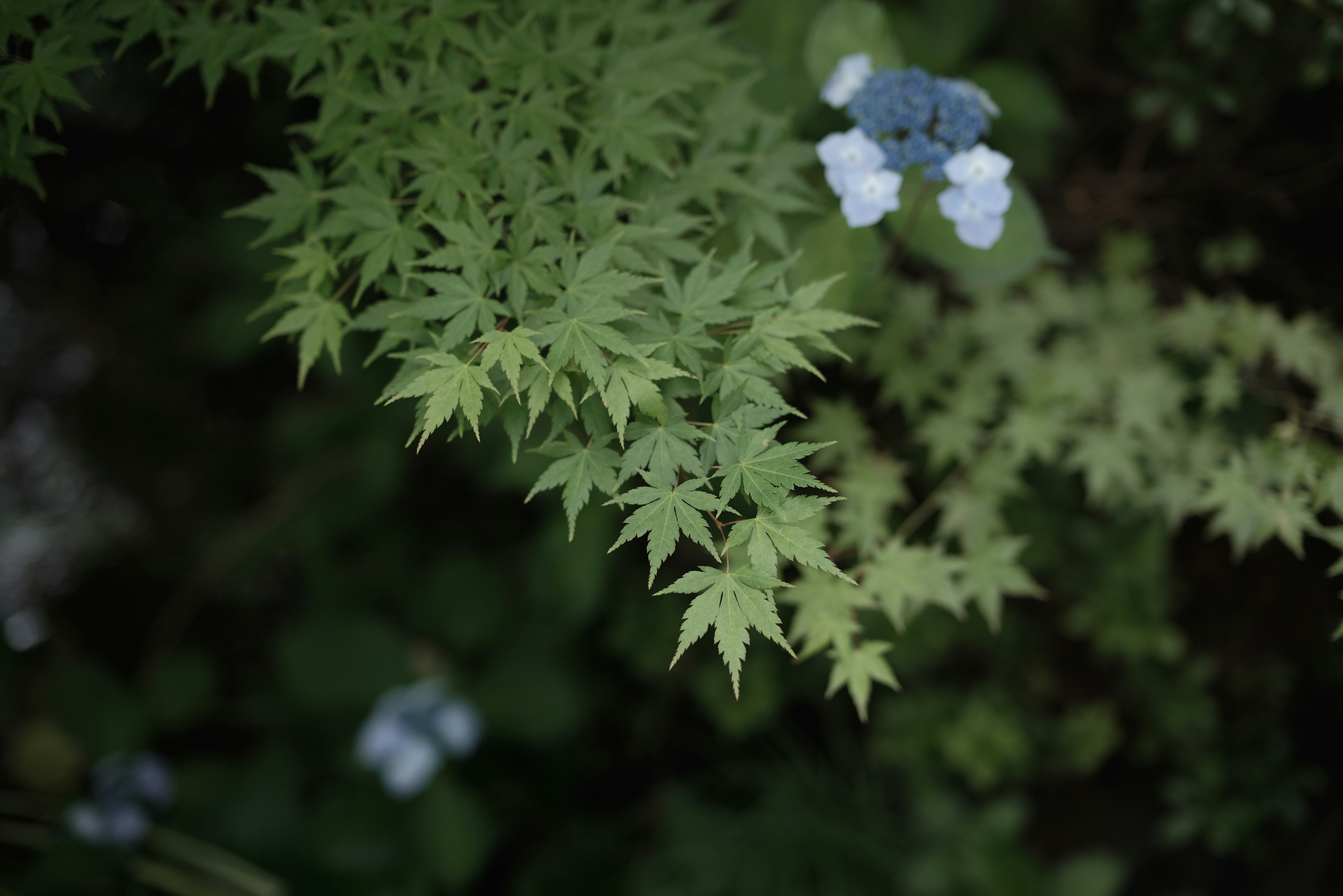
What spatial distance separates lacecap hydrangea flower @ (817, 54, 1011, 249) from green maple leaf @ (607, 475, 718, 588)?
0.52m

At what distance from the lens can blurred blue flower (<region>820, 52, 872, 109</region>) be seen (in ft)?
3.76

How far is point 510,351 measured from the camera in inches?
30.7

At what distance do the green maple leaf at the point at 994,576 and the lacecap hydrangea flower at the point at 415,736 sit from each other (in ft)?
4.42

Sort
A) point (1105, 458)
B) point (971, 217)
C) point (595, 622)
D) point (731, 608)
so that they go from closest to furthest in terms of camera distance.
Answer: point (731, 608) → point (971, 217) → point (1105, 458) → point (595, 622)

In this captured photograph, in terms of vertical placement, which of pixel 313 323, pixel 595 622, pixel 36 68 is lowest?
pixel 595 622

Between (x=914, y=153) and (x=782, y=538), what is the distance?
0.66 metres

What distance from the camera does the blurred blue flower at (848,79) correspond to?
45.1 inches

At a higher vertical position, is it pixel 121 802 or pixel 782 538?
pixel 782 538

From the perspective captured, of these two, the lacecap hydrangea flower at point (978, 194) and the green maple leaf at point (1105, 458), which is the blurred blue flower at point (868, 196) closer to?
the lacecap hydrangea flower at point (978, 194)

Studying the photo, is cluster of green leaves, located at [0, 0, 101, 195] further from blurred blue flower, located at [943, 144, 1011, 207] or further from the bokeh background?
blurred blue flower, located at [943, 144, 1011, 207]

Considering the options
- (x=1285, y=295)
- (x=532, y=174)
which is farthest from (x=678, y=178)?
(x=1285, y=295)

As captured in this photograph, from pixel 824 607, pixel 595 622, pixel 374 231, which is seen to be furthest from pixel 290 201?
pixel 595 622

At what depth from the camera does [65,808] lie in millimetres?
1955

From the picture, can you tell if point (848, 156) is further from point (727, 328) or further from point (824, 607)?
point (824, 607)
